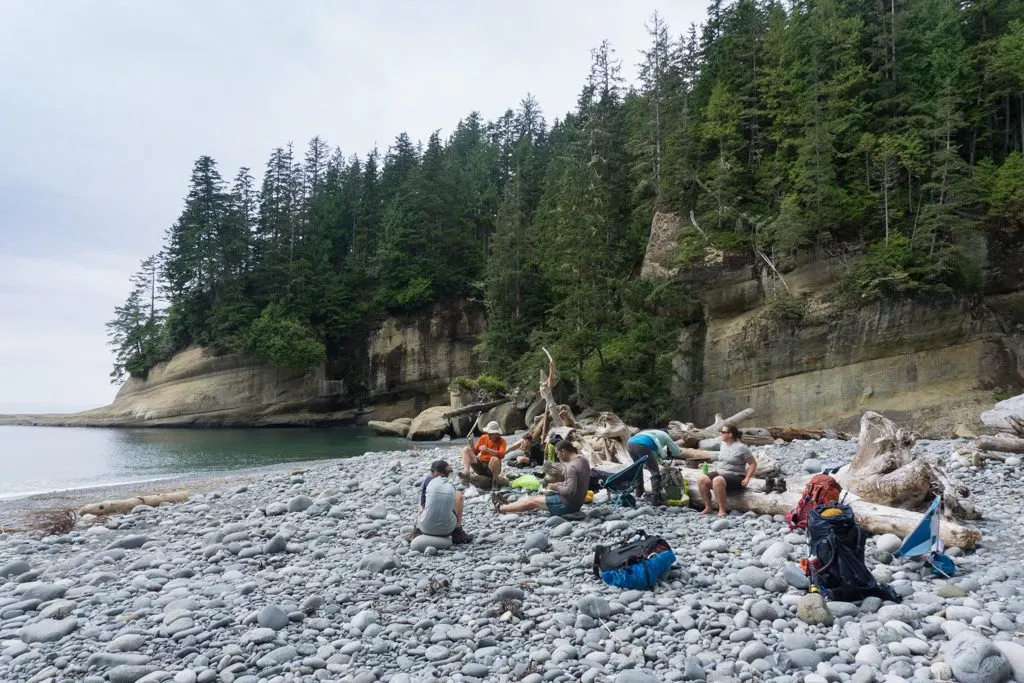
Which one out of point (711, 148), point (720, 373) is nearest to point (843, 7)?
point (711, 148)

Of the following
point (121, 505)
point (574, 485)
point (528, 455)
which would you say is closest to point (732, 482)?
point (574, 485)

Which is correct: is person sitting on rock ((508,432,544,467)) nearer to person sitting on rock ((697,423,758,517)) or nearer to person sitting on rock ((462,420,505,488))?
person sitting on rock ((462,420,505,488))

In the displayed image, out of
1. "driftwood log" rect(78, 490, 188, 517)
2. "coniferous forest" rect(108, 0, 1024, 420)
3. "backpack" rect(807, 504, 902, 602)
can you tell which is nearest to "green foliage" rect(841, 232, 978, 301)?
"coniferous forest" rect(108, 0, 1024, 420)

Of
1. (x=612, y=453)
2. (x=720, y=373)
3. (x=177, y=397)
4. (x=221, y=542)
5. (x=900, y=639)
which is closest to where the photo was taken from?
(x=900, y=639)

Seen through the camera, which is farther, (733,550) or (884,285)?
(884,285)

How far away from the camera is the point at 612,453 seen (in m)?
13.0

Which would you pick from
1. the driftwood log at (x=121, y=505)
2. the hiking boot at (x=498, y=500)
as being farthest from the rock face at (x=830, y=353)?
the driftwood log at (x=121, y=505)

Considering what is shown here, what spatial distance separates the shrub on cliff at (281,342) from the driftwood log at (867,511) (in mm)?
40274

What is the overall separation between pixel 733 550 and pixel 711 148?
29.3 meters

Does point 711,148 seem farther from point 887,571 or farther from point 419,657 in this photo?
point 419,657

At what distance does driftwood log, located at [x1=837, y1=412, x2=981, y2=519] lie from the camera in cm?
730

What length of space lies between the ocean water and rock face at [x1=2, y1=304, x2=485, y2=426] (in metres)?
2.52

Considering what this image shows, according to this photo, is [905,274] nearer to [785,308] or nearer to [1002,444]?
[785,308]

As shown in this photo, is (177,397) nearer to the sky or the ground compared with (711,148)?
nearer to the ground
